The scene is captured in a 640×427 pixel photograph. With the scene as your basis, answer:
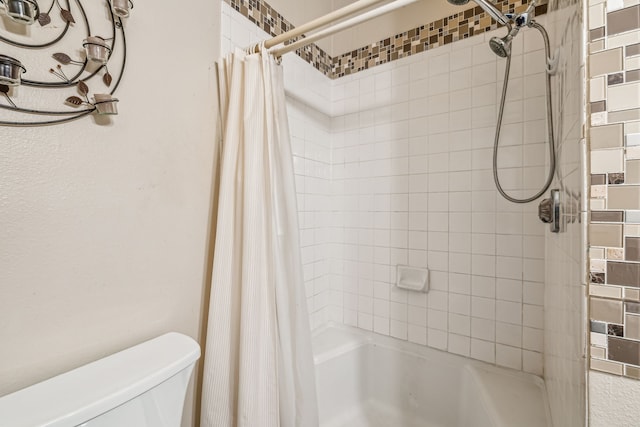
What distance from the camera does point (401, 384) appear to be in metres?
1.51

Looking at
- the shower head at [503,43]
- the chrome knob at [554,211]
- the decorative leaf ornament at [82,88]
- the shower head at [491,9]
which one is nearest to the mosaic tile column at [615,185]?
the chrome knob at [554,211]

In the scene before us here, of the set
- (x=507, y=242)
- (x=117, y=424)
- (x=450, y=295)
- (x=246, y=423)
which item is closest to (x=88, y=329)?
(x=117, y=424)

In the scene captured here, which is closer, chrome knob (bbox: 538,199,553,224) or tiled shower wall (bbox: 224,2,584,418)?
chrome knob (bbox: 538,199,553,224)

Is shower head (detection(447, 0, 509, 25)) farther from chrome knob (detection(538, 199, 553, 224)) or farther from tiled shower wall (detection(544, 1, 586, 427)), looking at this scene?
chrome knob (detection(538, 199, 553, 224))

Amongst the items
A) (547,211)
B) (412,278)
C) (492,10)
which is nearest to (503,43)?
(492,10)

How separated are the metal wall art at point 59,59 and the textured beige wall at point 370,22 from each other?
2.96ft

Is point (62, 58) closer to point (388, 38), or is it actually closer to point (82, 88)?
point (82, 88)

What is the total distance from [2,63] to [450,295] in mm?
1717

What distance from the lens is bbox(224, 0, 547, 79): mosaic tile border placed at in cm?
132

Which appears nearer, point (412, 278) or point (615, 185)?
point (615, 185)

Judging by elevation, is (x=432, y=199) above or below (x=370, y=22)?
below

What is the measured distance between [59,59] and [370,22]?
157 cm

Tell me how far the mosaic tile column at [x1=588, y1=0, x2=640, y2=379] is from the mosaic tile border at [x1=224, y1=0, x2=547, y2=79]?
1053mm

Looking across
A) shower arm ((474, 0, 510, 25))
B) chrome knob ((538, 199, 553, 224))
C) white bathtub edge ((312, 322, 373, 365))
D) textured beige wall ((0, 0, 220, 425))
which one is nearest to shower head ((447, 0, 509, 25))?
shower arm ((474, 0, 510, 25))
